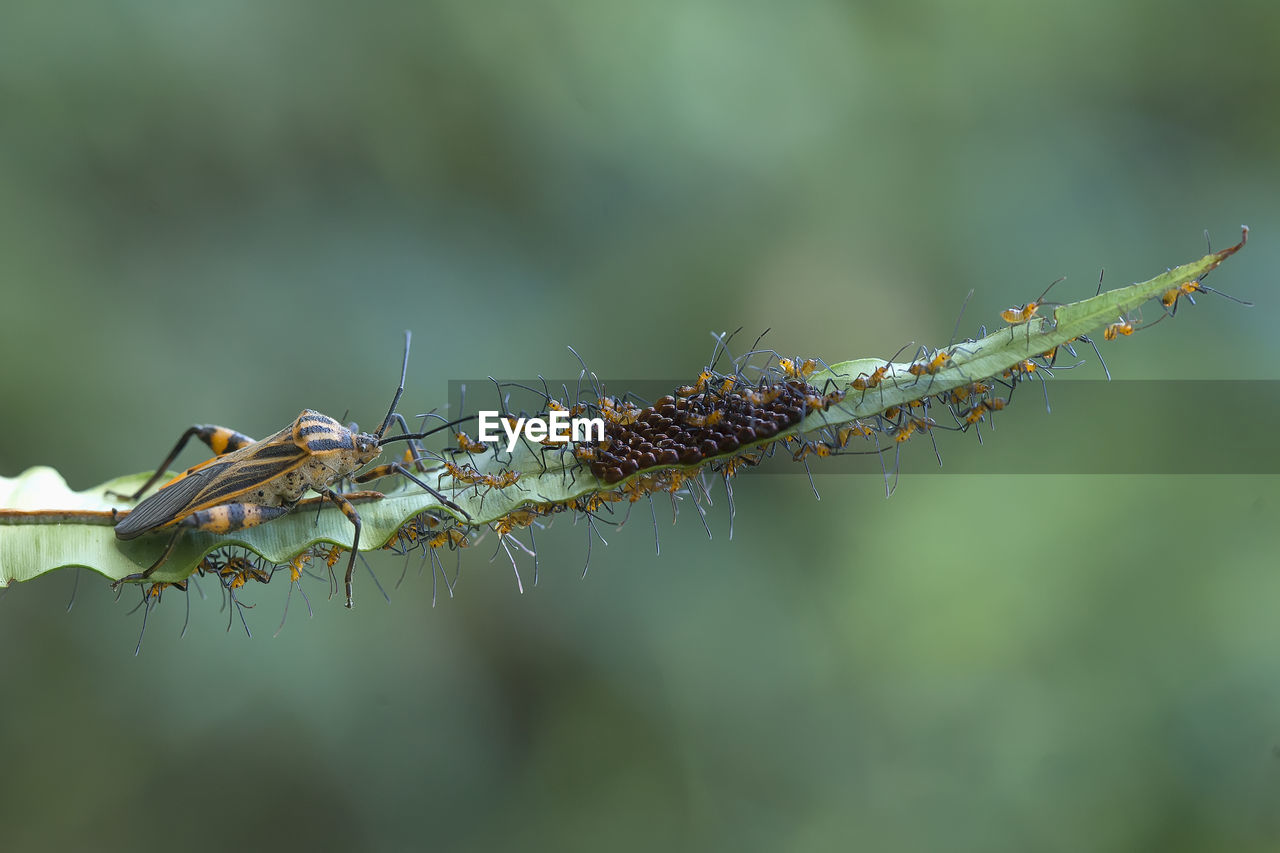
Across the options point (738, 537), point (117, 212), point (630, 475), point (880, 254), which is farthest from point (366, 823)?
point (880, 254)

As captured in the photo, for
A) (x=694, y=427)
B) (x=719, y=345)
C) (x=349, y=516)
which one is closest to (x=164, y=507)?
(x=349, y=516)

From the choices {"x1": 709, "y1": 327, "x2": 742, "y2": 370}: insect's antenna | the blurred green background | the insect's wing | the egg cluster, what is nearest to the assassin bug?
the insect's wing

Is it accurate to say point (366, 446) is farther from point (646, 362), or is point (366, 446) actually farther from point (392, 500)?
point (646, 362)

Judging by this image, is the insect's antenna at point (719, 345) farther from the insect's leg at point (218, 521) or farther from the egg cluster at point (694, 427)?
the insect's leg at point (218, 521)

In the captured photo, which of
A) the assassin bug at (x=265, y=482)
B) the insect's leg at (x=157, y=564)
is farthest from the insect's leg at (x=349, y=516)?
the insect's leg at (x=157, y=564)

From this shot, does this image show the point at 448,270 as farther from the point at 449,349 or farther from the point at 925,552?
the point at 925,552

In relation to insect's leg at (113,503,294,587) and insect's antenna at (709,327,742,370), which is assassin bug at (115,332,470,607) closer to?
insect's leg at (113,503,294,587)

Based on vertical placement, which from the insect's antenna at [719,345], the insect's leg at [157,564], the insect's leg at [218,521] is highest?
the insect's antenna at [719,345]
